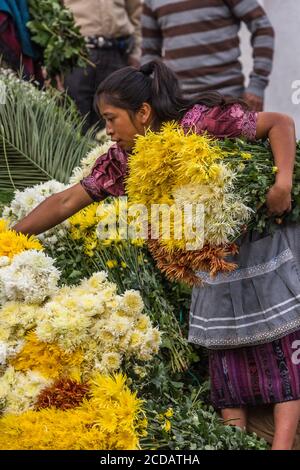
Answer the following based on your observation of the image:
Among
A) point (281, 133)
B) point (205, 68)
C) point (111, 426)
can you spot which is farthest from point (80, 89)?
point (111, 426)

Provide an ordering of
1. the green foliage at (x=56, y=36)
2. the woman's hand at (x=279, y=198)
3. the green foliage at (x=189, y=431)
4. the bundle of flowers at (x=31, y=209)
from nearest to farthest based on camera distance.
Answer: the green foliage at (x=189, y=431) < the woman's hand at (x=279, y=198) < the bundle of flowers at (x=31, y=209) < the green foliage at (x=56, y=36)

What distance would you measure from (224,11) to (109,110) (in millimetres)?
1738

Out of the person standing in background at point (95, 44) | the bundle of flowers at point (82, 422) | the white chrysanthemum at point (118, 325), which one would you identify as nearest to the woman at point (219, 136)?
the white chrysanthemum at point (118, 325)

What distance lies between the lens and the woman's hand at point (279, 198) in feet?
8.11

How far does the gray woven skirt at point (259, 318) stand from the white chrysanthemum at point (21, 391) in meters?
0.54

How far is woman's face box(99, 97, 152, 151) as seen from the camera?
264 cm

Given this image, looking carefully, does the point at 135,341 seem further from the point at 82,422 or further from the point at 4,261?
the point at 4,261

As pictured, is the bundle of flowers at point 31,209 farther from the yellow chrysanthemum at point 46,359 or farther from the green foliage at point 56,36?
the green foliage at point 56,36

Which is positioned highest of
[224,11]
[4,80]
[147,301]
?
[224,11]

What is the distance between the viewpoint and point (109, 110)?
2658 mm

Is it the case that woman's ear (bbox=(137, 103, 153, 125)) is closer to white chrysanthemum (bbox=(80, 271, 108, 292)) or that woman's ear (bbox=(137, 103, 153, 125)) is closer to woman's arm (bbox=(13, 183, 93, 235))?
woman's arm (bbox=(13, 183, 93, 235))

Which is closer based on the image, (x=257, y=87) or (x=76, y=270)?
(x=76, y=270)

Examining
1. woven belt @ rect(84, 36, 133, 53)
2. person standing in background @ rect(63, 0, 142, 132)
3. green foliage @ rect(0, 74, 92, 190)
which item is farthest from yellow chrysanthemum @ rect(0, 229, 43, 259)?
woven belt @ rect(84, 36, 133, 53)
